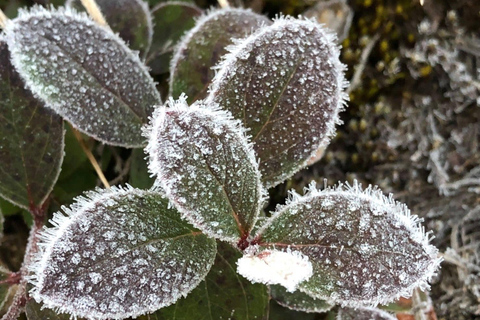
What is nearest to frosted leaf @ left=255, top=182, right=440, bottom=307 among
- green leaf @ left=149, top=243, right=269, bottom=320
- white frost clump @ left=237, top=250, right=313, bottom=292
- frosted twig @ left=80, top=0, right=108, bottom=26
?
white frost clump @ left=237, top=250, right=313, bottom=292

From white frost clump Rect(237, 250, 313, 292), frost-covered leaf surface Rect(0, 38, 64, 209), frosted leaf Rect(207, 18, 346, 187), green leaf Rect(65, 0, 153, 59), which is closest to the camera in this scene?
white frost clump Rect(237, 250, 313, 292)

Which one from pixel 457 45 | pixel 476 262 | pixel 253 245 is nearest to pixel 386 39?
pixel 457 45

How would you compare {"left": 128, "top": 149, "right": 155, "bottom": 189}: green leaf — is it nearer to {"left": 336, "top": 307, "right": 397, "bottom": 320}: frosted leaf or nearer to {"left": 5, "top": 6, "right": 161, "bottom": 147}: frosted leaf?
{"left": 5, "top": 6, "right": 161, "bottom": 147}: frosted leaf

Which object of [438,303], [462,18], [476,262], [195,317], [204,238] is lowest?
[195,317]

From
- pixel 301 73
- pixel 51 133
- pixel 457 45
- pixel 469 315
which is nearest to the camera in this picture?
pixel 301 73

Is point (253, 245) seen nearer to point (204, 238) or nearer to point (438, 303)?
point (204, 238)

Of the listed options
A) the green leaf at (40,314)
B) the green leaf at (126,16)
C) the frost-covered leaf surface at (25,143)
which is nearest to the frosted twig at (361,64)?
the green leaf at (126,16)

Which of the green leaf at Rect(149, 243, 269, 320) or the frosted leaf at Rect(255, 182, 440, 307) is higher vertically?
the frosted leaf at Rect(255, 182, 440, 307)
